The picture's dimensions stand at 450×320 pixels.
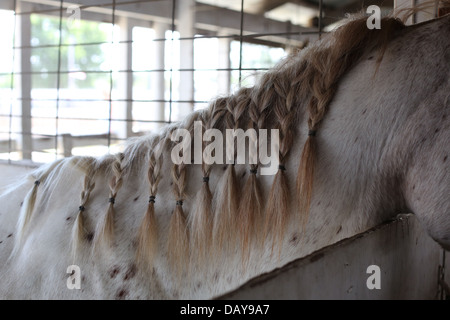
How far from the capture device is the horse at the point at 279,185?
3.01ft

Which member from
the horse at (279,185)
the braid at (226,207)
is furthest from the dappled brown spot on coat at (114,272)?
the braid at (226,207)

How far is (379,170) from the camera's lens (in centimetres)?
94

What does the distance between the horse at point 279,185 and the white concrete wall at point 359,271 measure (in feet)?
0.25

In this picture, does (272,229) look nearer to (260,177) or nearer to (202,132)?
(260,177)

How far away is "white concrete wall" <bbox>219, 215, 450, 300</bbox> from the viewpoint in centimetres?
66

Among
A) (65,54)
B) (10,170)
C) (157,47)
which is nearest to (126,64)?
(157,47)

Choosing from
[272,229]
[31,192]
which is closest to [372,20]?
[272,229]

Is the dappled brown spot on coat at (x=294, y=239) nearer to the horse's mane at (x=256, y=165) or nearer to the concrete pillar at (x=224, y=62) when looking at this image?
the horse's mane at (x=256, y=165)

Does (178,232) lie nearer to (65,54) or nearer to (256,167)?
(256,167)

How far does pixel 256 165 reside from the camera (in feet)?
3.29

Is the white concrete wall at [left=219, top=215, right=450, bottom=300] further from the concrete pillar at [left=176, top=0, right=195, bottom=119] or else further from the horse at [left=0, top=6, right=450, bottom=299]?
the concrete pillar at [left=176, top=0, right=195, bottom=119]

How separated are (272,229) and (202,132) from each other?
10.7 inches

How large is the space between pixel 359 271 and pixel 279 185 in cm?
23
